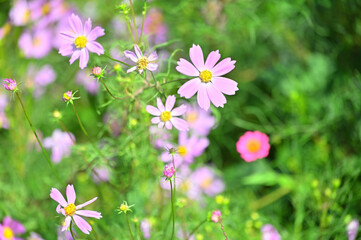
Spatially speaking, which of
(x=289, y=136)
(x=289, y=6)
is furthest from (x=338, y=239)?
(x=289, y=6)

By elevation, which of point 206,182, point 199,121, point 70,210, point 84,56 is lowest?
point 70,210

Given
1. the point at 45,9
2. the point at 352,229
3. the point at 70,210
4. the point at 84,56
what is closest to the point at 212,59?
the point at 84,56

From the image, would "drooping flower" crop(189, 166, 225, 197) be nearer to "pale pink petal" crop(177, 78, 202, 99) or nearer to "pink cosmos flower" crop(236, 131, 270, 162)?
"pink cosmos flower" crop(236, 131, 270, 162)

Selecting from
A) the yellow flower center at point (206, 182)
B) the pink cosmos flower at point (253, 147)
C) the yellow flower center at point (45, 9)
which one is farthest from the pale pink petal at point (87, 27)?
the yellow flower center at point (45, 9)

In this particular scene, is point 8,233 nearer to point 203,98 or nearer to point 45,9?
point 203,98

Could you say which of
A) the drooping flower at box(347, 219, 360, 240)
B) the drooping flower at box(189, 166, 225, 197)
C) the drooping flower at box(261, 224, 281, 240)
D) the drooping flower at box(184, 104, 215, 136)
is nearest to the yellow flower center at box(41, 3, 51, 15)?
the drooping flower at box(184, 104, 215, 136)

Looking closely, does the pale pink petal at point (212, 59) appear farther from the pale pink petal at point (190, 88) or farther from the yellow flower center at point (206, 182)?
the yellow flower center at point (206, 182)
